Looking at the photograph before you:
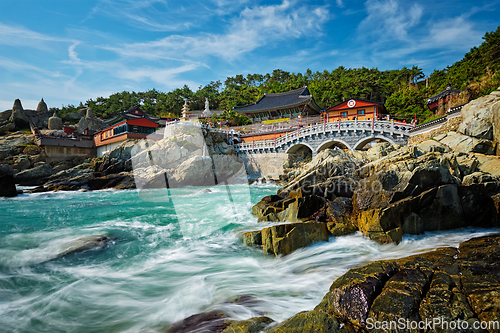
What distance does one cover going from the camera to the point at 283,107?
37438 millimetres

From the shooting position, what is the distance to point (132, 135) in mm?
33344

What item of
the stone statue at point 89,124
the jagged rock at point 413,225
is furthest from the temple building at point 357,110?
the stone statue at point 89,124

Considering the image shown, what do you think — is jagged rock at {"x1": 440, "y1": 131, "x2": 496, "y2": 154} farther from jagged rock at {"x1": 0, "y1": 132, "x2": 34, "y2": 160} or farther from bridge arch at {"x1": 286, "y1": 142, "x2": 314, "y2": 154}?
jagged rock at {"x1": 0, "y1": 132, "x2": 34, "y2": 160}

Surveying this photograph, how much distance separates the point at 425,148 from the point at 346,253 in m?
10.9

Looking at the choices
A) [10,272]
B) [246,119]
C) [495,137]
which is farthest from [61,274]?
[246,119]

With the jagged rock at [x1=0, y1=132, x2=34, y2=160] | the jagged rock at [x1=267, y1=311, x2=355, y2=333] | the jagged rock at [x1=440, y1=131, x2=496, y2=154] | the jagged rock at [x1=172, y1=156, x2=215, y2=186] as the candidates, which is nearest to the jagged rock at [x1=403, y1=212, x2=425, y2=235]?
the jagged rock at [x1=267, y1=311, x2=355, y2=333]

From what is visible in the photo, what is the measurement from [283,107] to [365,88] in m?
18.3

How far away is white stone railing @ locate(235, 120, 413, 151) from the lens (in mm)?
22348

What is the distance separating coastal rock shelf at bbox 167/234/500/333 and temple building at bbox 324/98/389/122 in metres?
28.5

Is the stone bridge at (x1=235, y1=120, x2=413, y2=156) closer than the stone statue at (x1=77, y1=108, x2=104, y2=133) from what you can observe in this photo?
Yes

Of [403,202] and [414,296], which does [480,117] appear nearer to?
[403,202]

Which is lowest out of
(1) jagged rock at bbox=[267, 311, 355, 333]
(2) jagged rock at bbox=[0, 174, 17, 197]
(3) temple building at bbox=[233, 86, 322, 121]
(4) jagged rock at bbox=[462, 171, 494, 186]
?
(1) jagged rock at bbox=[267, 311, 355, 333]

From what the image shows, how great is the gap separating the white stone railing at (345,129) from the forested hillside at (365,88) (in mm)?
6823

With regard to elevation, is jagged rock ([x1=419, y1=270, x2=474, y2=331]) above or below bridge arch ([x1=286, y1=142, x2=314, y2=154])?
below
